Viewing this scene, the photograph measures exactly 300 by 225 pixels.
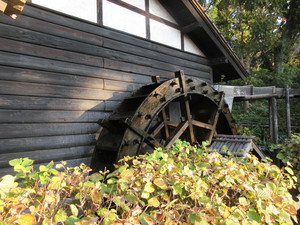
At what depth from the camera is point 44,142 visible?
2.96 meters

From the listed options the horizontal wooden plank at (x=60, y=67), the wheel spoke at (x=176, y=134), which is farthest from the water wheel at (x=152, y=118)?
the horizontal wooden plank at (x=60, y=67)

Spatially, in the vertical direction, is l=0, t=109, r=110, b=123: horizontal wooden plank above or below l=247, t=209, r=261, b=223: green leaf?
above

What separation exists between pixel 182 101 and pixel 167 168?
2.59 m

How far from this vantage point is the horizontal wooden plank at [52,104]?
8.89ft

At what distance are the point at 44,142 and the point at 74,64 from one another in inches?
51.9

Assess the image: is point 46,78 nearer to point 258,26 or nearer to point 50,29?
point 50,29

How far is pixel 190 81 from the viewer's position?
152 inches

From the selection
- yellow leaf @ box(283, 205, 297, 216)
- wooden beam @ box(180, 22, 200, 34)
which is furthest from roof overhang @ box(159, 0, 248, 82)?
yellow leaf @ box(283, 205, 297, 216)

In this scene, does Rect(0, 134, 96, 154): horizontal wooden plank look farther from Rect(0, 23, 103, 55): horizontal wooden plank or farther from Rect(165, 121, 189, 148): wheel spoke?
Rect(0, 23, 103, 55): horizontal wooden plank

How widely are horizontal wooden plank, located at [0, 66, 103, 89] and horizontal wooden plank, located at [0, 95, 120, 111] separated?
254mm

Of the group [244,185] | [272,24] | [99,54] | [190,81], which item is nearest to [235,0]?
[272,24]

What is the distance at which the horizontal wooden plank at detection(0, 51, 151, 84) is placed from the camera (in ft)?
9.05

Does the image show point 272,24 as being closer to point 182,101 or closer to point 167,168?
point 182,101

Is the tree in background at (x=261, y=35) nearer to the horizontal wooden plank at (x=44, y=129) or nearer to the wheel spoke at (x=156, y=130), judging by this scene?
the wheel spoke at (x=156, y=130)
